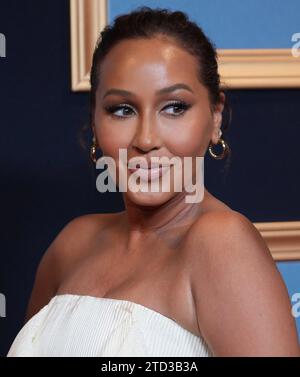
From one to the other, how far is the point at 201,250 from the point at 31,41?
2.85ft

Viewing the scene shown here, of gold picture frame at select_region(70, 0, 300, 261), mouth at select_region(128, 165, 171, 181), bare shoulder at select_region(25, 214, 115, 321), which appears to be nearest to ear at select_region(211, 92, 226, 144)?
mouth at select_region(128, 165, 171, 181)

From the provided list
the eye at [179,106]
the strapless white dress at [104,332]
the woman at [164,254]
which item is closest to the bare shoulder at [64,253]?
the woman at [164,254]

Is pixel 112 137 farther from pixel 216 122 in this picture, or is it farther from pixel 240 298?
pixel 240 298

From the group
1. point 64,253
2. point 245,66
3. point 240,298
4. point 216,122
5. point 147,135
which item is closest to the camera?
point 240,298

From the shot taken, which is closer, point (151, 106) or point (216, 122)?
point (151, 106)

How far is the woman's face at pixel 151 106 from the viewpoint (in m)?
1.14

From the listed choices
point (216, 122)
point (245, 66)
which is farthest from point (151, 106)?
point (245, 66)

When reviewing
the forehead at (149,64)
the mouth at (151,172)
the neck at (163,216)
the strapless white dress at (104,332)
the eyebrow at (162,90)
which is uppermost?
the forehead at (149,64)

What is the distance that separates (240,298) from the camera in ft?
3.36

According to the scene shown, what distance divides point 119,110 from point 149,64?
79 millimetres

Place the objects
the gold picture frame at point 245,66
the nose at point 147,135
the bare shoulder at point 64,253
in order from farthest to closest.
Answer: the gold picture frame at point 245,66, the bare shoulder at point 64,253, the nose at point 147,135

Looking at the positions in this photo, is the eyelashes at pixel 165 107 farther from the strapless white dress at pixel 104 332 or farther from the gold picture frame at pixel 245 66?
the gold picture frame at pixel 245 66

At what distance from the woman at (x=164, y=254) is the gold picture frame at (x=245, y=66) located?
507mm

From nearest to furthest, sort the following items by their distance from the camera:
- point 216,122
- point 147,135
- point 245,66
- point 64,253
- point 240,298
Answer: point 240,298
point 147,135
point 216,122
point 64,253
point 245,66
